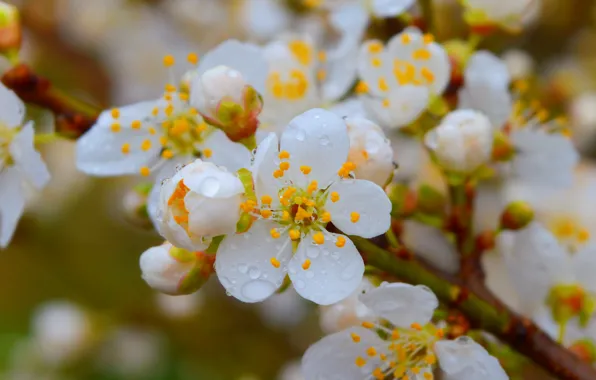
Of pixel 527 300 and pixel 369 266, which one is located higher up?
pixel 369 266

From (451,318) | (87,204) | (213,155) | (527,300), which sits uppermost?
(213,155)

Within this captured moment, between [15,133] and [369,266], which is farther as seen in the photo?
[15,133]

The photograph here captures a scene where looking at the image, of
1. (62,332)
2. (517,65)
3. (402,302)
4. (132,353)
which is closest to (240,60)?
(402,302)

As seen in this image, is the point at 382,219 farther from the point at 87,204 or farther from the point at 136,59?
the point at 87,204

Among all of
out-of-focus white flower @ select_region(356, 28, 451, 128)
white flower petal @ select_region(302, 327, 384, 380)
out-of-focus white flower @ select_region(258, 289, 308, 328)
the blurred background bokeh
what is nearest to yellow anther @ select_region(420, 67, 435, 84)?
→ out-of-focus white flower @ select_region(356, 28, 451, 128)

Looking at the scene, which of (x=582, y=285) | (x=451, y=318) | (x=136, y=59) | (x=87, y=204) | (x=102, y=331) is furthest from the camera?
(x=87, y=204)

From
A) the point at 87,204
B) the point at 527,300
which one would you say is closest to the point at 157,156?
the point at 527,300

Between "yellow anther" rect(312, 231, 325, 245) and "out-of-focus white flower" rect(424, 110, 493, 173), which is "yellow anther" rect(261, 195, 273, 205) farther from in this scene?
"out-of-focus white flower" rect(424, 110, 493, 173)

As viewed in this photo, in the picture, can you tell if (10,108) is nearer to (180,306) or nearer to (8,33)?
(8,33)
